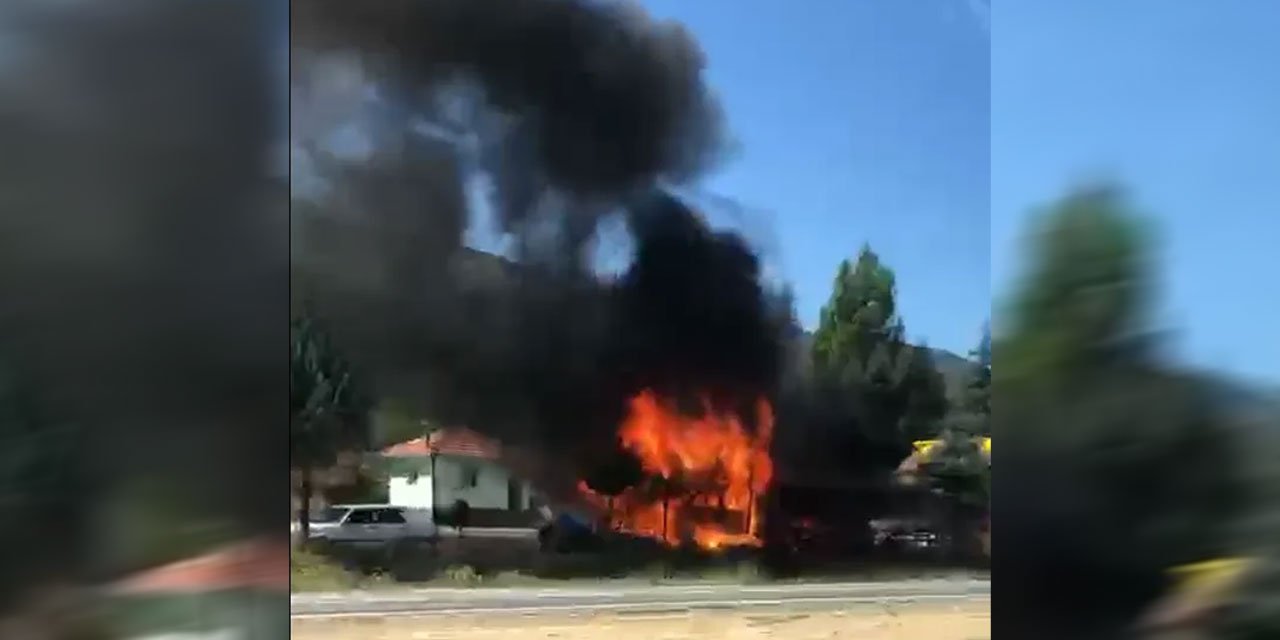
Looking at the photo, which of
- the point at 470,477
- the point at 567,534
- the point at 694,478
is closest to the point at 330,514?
the point at 470,477

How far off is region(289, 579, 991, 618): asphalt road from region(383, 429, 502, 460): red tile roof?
0.32 meters

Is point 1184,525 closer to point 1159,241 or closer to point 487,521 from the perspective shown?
point 1159,241

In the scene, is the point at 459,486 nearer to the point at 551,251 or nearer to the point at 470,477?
the point at 470,477

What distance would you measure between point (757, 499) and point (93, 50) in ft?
6.22

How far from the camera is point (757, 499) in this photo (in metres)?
2.64

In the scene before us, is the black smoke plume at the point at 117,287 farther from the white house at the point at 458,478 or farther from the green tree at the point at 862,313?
the green tree at the point at 862,313

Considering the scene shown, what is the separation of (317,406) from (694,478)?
3.33 ft

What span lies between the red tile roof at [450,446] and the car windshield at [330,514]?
164mm

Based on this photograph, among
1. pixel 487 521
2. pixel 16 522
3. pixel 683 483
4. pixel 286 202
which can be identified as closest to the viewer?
pixel 16 522

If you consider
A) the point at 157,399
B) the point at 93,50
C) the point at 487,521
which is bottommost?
the point at 487,521

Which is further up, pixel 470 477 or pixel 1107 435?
pixel 1107 435

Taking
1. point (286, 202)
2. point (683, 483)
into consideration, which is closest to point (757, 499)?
point (683, 483)

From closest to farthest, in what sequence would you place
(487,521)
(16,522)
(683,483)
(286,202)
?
(16,522) < (286,202) < (487,521) < (683,483)

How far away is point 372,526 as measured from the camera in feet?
7.29
